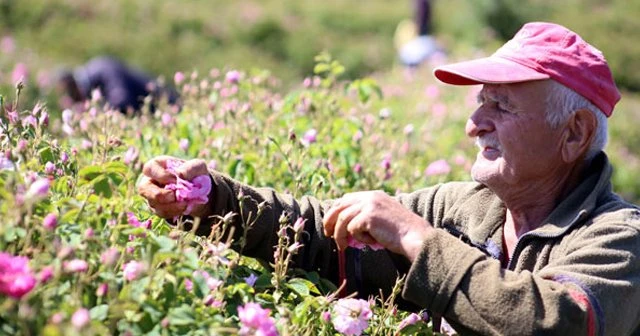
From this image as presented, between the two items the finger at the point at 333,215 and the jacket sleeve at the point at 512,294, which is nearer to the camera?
the jacket sleeve at the point at 512,294

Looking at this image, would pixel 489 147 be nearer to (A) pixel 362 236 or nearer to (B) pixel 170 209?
(A) pixel 362 236

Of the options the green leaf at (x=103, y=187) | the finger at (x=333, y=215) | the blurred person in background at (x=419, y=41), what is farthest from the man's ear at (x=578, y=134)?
the blurred person in background at (x=419, y=41)

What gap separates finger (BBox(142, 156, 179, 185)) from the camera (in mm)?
2580

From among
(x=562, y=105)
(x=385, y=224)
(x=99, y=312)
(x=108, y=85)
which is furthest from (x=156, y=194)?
(x=108, y=85)

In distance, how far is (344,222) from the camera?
2432 mm

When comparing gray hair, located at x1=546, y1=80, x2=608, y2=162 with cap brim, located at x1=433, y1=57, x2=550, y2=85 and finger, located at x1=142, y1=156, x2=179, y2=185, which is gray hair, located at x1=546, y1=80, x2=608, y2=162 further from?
finger, located at x1=142, y1=156, x2=179, y2=185

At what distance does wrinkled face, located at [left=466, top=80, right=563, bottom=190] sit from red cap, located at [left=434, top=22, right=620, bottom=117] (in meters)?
0.05

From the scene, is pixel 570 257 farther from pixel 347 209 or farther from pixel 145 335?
pixel 145 335

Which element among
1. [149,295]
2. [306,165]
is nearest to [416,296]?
[149,295]

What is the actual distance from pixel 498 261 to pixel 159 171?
0.81m

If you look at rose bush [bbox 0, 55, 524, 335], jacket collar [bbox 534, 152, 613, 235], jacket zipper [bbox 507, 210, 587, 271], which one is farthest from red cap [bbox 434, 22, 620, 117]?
rose bush [bbox 0, 55, 524, 335]

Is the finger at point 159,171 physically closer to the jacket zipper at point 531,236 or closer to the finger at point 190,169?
the finger at point 190,169

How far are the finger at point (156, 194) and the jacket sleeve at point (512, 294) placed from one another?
611mm

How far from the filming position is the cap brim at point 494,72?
8.81ft
